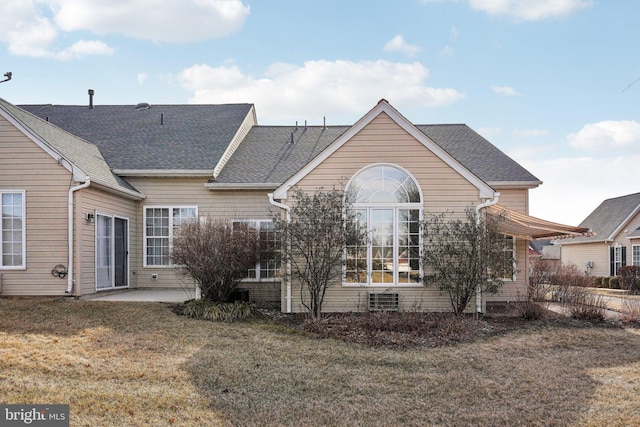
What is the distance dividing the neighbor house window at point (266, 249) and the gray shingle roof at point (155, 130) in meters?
2.99

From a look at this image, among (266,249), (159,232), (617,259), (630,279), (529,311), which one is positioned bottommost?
(630,279)

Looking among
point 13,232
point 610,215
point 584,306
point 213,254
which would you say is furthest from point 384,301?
point 610,215

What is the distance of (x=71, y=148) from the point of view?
14.0 meters

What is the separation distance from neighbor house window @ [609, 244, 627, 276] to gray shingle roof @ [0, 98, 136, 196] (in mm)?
27282

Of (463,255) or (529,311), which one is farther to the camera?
(529,311)

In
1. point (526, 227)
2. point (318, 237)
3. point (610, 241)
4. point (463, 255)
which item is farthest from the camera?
point (610, 241)

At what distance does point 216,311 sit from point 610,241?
2683 centimetres

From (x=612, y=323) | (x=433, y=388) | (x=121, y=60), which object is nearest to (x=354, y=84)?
(x=121, y=60)

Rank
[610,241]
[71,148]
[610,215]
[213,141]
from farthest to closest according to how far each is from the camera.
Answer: [610,215]
[610,241]
[213,141]
[71,148]

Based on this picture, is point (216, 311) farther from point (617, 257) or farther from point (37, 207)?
point (617, 257)

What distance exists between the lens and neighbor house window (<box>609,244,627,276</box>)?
92.4ft

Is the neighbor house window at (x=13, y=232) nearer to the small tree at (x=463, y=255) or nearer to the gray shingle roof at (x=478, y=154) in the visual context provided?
the small tree at (x=463, y=255)

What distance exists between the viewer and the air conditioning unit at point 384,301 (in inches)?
484

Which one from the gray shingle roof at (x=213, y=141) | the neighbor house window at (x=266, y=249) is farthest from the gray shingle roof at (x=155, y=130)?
the neighbor house window at (x=266, y=249)
